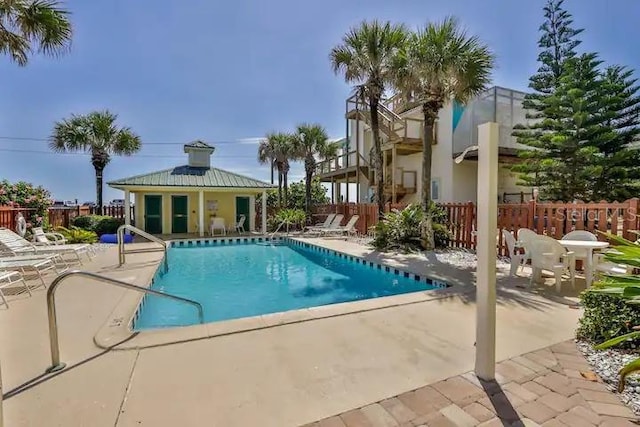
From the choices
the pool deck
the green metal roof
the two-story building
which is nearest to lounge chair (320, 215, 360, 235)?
the two-story building

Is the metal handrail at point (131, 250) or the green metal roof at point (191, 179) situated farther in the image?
the green metal roof at point (191, 179)

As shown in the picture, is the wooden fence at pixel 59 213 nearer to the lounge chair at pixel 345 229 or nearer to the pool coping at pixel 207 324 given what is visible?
the pool coping at pixel 207 324

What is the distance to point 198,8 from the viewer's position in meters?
9.44

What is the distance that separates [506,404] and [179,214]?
1632 centimetres

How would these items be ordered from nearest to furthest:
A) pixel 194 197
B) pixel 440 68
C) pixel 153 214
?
1. pixel 440 68
2. pixel 153 214
3. pixel 194 197

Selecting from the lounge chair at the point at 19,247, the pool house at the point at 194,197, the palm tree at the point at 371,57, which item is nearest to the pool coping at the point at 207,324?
the lounge chair at the point at 19,247

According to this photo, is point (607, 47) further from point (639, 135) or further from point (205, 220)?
point (205, 220)

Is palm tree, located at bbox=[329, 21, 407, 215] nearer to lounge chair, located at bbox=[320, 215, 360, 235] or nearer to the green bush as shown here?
lounge chair, located at bbox=[320, 215, 360, 235]

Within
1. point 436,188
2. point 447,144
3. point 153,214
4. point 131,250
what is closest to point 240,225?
point 153,214

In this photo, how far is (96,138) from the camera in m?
16.0

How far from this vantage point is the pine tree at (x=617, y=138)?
13641mm

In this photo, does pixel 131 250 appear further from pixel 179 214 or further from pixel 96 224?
pixel 179 214

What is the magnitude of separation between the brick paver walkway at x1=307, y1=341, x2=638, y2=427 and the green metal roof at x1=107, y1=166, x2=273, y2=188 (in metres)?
14.2

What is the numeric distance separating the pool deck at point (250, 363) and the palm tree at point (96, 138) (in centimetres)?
1336
